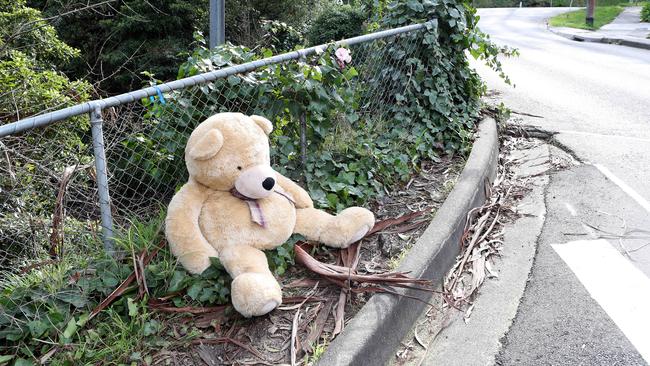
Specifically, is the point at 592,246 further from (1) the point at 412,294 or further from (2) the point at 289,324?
(2) the point at 289,324

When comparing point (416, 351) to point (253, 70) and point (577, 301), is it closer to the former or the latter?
point (577, 301)

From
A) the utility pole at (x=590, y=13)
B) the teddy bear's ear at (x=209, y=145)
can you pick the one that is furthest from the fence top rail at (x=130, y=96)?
the utility pole at (x=590, y=13)

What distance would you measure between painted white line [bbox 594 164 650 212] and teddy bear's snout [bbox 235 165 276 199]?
311 centimetres

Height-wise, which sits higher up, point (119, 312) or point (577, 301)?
point (119, 312)

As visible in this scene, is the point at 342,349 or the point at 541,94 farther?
the point at 541,94

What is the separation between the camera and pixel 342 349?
248 cm

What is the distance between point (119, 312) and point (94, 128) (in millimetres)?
909

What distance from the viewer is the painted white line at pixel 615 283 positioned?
2933mm

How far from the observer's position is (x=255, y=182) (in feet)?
9.73

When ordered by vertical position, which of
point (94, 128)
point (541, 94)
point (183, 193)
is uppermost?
point (94, 128)

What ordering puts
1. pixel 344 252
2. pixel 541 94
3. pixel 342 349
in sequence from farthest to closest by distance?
pixel 541 94 < pixel 344 252 < pixel 342 349

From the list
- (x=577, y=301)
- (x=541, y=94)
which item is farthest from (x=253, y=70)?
(x=541, y=94)

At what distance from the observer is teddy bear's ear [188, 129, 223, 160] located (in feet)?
9.41

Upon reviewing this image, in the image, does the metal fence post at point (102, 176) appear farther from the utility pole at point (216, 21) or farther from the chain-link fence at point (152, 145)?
the utility pole at point (216, 21)
